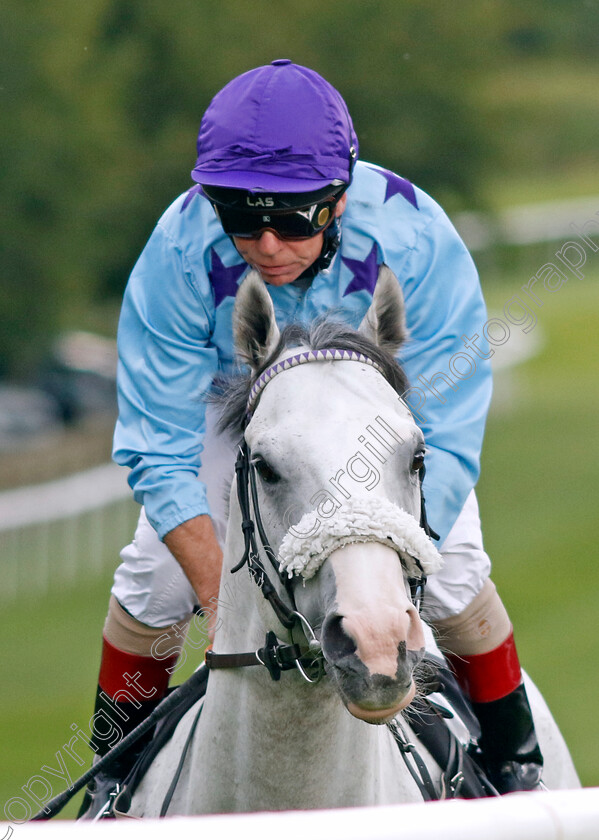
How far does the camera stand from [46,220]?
93.4 feet

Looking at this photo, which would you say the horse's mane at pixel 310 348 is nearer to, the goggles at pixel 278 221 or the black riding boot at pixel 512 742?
the goggles at pixel 278 221

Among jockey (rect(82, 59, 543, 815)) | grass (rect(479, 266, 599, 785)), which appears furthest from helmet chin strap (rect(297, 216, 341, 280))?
grass (rect(479, 266, 599, 785))

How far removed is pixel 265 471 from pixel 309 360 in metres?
0.27

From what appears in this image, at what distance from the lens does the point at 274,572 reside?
2.50 metres

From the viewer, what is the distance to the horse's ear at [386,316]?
9.03 ft

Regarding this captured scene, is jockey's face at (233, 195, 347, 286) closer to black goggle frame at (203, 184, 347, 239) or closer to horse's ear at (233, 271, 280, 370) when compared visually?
black goggle frame at (203, 184, 347, 239)

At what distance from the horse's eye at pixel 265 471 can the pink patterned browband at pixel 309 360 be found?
0.21 metres

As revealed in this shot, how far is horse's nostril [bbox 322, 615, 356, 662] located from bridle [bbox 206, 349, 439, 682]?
0.09 meters

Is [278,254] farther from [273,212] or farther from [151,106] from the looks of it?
[151,106]

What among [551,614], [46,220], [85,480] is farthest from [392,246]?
[46,220]

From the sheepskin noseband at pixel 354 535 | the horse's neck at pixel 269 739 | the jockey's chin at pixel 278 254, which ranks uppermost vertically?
the jockey's chin at pixel 278 254

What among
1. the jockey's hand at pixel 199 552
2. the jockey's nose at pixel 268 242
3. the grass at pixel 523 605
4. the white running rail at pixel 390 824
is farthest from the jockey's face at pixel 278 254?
the grass at pixel 523 605

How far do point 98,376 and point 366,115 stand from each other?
51.4 feet

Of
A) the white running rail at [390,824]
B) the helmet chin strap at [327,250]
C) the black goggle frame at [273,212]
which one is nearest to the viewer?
→ the white running rail at [390,824]
